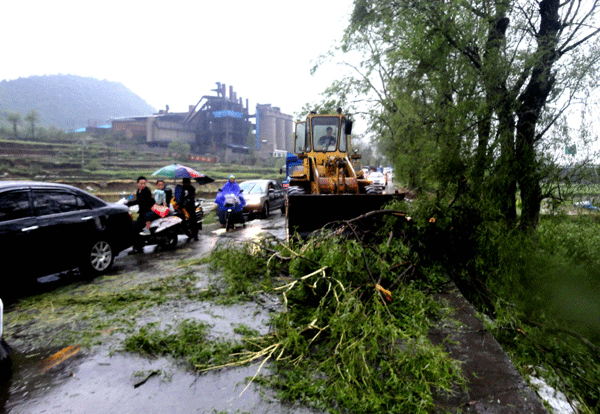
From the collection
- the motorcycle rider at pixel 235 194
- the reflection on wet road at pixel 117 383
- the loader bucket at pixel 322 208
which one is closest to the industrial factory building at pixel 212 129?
the motorcycle rider at pixel 235 194

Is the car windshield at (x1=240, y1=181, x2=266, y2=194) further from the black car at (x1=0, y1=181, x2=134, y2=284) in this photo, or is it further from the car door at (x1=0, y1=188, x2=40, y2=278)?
the car door at (x1=0, y1=188, x2=40, y2=278)

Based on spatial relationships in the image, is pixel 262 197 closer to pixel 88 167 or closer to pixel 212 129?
pixel 88 167

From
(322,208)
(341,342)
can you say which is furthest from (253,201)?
(341,342)

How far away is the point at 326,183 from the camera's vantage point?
10.1 meters

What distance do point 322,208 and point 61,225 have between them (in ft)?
15.4

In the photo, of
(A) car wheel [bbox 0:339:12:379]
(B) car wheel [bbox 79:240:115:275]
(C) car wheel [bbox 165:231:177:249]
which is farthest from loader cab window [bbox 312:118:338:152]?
(A) car wheel [bbox 0:339:12:379]

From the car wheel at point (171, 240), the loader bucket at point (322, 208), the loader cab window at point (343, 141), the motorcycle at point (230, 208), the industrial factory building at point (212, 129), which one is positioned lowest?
the car wheel at point (171, 240)

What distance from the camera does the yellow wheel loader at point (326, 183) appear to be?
7723mm

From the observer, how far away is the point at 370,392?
281 cm

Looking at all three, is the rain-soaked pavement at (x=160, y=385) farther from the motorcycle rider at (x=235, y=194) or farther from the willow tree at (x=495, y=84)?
the motorcycle rider at (x=235, y=194)

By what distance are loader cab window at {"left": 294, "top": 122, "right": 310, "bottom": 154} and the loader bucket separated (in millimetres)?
3966

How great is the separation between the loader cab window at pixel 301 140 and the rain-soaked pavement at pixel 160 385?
7.89 meters

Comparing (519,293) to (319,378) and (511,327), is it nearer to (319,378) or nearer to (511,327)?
(511,327)

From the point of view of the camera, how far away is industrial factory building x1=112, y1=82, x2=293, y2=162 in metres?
87.6
